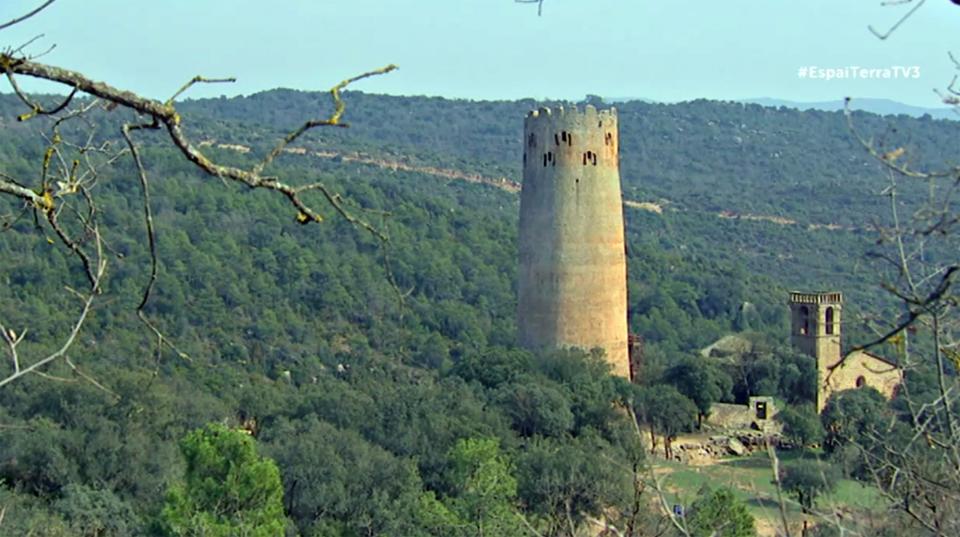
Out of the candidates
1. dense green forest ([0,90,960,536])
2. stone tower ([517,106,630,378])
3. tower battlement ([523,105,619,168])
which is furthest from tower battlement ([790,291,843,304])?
tower battlement ([523,105,619,168])

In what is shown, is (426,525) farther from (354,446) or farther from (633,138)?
(633,138)

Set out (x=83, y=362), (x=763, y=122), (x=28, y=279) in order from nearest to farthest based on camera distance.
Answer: (x=83, y=362) < (x=28, y=279) < (x=763, y=122)

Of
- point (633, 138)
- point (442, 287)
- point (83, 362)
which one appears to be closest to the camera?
point (83, 362)

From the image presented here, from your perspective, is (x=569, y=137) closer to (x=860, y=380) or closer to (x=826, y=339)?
(x=826, y=339)

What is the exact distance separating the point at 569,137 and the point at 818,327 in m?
7.24

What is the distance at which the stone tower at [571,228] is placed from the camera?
96.0 feet

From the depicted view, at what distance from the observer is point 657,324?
46.3 meters

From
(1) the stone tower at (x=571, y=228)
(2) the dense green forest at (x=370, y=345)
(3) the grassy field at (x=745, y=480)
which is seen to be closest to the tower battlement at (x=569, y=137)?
(1) the stone tower at (x=571, y=228)

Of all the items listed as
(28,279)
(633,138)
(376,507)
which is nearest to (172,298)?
(28,279)

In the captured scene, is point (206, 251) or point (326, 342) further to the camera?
point (206, 251)

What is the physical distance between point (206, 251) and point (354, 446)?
25242mm

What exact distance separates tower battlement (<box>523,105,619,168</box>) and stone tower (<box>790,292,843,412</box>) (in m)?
6.40

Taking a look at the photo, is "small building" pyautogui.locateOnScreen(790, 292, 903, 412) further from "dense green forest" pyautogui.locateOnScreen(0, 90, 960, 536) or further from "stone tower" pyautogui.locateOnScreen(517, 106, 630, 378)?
"stone tower" pyautogui.locateOnScreen(517, 106, 630, 378)

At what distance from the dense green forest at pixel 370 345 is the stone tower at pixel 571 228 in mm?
810
